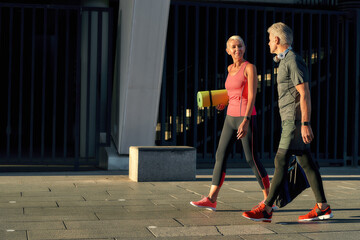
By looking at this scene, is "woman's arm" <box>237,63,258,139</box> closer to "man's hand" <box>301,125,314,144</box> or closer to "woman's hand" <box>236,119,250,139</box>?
"woman's hand" <box>236,119,250,139</box>

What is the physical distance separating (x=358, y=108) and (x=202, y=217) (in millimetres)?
6834

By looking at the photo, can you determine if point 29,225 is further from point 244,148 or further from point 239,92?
point 239,92

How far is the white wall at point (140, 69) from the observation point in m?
9.23

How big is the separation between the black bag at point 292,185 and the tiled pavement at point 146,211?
22 centimetres

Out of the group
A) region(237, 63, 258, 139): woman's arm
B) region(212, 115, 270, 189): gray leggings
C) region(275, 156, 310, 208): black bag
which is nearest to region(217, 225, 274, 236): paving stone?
region(275, 156, 310, 208): black bag

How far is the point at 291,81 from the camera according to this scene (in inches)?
208

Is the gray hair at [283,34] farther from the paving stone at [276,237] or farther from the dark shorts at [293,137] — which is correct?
the paving stone at [276,237]

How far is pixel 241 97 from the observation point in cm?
595

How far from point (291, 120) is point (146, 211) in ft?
5.69

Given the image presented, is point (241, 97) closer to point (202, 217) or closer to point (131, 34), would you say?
point (202, 217)

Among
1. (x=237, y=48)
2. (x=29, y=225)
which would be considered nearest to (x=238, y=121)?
(x=237, y=48)

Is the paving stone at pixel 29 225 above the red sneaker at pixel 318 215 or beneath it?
beneath

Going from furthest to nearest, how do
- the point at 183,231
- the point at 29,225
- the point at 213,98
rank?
the point at 213,98 < the point at 29,225 < the point at 183,231

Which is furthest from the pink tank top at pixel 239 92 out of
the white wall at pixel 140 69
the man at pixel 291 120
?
the white wall at pixel 140 69
